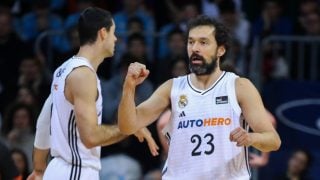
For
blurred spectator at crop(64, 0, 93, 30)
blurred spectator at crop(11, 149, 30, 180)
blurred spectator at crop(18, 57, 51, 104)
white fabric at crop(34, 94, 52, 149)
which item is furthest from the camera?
blurred spectator at crop(64, 0, 93, 30)

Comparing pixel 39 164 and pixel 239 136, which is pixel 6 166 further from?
pixel 239 136

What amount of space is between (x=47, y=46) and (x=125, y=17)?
1193 millimetres

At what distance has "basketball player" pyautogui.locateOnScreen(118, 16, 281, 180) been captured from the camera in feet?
23.9

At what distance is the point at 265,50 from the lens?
1320 centimetres

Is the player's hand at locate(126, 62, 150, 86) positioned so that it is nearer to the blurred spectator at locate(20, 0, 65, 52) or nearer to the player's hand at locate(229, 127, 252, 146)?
the player's hand at locate(229, 127, 252, 146)

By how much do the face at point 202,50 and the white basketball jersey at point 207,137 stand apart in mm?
155

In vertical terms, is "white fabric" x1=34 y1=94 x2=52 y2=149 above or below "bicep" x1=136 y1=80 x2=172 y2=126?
below

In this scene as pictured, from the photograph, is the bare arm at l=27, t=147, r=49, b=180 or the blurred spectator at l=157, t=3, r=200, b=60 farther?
the blurred spectator at l=157, t=3, r=200, b=60

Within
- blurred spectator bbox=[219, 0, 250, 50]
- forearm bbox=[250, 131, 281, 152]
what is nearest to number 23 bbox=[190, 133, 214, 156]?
forearm bbox=[250, 131, 281, 152]

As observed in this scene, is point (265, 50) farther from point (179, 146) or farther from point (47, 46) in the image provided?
point (179, 146)

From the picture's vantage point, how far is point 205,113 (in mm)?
7395

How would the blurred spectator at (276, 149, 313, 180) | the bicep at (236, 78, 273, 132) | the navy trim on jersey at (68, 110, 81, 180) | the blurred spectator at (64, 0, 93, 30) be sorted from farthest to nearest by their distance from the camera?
the blurred spectator at (64, 0, 93, 30), the blurred spectator at (276, 149, 313, 180), the navy trim on jersey at (68, 110, 81, 180), the bicep at (236, 78, 273, 132)

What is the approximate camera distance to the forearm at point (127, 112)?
24.0ft

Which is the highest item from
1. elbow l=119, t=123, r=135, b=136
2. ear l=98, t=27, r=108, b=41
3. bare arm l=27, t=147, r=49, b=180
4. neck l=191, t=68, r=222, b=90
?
ear l=98, t=27, r=108, b=41
